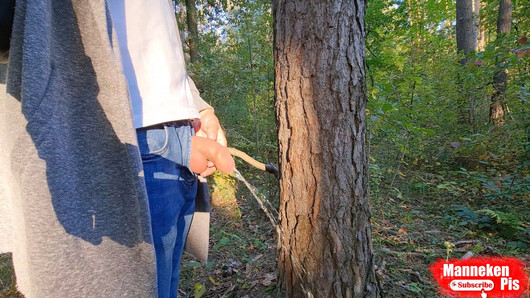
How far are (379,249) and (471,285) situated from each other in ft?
2.11

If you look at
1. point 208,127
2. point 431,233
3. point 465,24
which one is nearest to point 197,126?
point 208,127

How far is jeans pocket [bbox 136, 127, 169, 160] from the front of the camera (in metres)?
0.84

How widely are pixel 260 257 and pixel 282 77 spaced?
1.79 metres

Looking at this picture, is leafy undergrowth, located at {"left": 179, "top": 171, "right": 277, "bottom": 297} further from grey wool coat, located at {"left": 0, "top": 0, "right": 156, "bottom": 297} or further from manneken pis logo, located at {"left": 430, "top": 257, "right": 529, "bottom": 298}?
grey wool coat, located at {"left": 0, "top": 0, "right": 156, "bottom": 297}

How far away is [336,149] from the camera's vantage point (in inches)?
57.9

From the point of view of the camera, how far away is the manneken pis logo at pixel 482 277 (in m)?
2.00

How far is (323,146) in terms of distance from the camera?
146 cm

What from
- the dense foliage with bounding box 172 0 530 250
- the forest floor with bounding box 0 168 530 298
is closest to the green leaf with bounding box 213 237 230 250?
the forest floor with bounding box 0 168 530 298

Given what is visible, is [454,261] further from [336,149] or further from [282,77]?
[282,77]

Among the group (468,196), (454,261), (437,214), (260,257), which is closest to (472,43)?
(468,196)

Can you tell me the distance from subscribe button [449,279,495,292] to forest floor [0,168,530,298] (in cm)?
15

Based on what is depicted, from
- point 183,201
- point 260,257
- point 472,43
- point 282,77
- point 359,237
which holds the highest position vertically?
point 472,43

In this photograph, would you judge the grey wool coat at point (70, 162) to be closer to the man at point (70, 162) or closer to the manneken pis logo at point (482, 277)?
the man at point (70, 162)

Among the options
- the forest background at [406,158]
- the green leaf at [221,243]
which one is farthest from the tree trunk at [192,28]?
the green leaf at [221,243]
